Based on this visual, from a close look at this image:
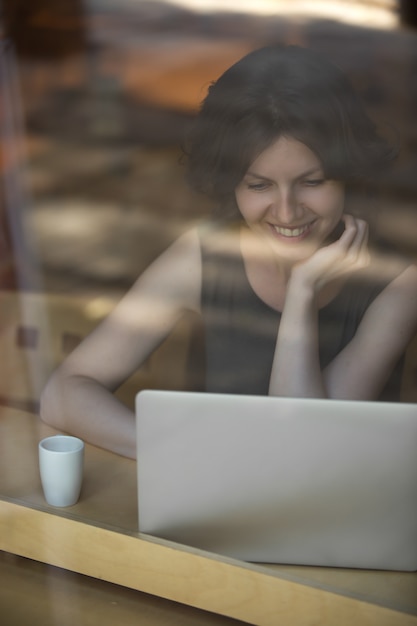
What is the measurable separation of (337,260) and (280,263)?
0.29ft

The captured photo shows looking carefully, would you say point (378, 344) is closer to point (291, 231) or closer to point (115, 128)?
point (291, 231)

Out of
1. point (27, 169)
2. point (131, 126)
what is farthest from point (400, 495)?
point (27, 169)

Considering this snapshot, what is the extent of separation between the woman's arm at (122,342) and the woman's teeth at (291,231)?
144 mm

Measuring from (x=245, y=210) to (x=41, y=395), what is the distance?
1.49 feet

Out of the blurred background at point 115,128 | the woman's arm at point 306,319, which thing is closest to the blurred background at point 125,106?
the blurred background at point 115,128

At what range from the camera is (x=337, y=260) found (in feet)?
4.39

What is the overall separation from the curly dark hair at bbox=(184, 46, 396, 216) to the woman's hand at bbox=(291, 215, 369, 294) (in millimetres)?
81

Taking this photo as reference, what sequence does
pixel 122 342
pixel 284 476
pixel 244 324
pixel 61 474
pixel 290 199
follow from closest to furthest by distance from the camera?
1. pixel 284 476
2. pixel 61 474
3. pixel 290 199
4. pixel 244 324
5. pixel 122 342

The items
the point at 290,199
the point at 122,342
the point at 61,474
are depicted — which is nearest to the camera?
the point at 61,474

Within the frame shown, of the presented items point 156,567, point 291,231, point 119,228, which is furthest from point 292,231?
point 156,567

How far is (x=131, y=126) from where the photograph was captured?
136 centimetres

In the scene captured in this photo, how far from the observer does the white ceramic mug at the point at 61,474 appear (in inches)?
46.4

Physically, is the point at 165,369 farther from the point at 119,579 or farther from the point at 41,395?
the point at 119,579

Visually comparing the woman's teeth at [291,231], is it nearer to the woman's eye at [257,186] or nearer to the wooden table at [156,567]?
the woman's eye at [257,186]
